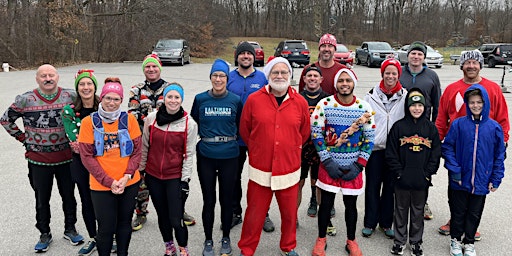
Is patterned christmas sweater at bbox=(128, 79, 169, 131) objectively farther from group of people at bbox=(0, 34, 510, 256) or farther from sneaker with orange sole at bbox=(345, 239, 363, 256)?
sneaker with orange sole at bbox=(345, 239, 363, 256)

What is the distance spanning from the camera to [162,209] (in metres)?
3.63

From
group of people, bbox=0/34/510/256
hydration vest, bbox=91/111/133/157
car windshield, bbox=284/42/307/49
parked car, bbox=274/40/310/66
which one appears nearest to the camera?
hydration vest, bbox=91/111/133/157

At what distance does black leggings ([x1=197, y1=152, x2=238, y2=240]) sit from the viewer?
3.79m

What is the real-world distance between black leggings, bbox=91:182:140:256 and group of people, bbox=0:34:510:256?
1 cm

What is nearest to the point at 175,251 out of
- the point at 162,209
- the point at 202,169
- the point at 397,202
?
the point at 162,209

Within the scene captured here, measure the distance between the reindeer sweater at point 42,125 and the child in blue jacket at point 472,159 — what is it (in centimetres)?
374

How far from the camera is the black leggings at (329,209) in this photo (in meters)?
3.85

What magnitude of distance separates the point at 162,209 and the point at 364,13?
213 ft

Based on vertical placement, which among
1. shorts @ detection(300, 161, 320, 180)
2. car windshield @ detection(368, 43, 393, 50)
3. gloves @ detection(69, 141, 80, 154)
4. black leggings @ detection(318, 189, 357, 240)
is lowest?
black leggings @ detection(318, 189, 357, 240)

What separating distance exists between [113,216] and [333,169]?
2.01m

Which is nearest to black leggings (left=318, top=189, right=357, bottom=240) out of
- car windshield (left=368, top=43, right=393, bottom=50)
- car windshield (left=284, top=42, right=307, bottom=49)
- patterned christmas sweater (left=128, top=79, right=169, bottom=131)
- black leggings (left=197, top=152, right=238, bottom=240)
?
black leggings (left=197, top=152, right=238, bottom=240)

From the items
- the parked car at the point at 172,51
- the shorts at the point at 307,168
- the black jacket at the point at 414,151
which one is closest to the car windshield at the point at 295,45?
the parked car at the point at 172,51

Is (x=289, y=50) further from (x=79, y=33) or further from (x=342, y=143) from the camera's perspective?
(x=342, y=143)

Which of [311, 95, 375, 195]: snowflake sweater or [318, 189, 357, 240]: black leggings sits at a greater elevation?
[311, 95, 375, 195]: snowflake sweater
